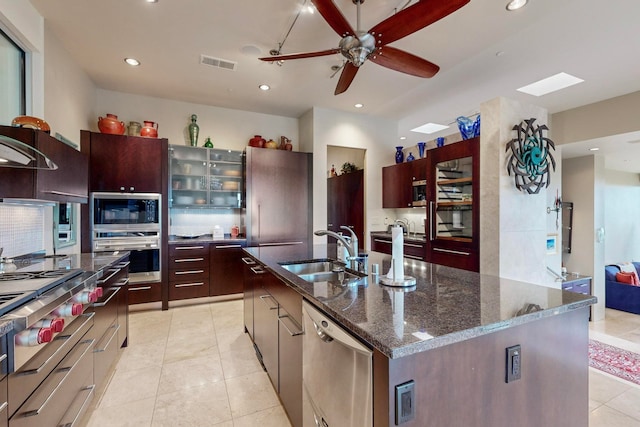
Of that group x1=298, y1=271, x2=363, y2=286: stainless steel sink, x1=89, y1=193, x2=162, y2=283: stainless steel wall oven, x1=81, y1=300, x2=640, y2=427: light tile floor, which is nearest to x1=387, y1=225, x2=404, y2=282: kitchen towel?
x1=298, y1=271, x2=363, y2=286: stainless steel sink

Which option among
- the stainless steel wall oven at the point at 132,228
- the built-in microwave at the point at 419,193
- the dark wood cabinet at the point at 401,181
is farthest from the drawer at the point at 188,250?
the built-in microwave at the point at 419,193

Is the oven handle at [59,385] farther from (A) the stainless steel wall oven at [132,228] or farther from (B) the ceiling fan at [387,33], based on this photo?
(B) the ceiling fan at [387,33]

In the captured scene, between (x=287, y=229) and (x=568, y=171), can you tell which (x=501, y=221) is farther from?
(x=568, y=171)

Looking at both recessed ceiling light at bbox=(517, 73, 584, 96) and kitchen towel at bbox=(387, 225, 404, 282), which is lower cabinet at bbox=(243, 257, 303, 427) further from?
recessed ceiling light at bbox=(517, 73, 584, 96)

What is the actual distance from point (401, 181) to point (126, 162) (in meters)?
4.11

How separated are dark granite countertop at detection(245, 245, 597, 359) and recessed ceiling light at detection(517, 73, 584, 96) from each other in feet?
11.0

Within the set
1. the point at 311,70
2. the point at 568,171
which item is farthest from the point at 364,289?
the point at 568,171

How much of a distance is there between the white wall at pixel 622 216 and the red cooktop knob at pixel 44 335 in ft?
28.7

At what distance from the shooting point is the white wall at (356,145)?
4875 millimetres

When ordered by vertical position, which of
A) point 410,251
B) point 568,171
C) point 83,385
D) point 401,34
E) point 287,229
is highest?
point 401,34

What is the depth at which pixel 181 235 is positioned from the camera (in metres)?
4.51

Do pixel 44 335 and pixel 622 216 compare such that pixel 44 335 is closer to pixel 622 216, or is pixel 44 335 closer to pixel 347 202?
pixel 347 202

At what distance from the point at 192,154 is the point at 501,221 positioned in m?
4.14

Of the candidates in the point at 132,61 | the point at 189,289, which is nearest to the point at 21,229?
the point at 189,289
